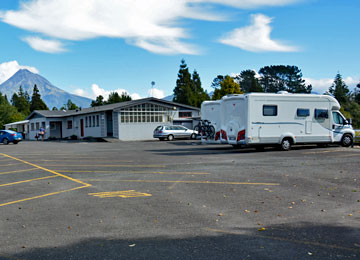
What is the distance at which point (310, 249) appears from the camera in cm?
480

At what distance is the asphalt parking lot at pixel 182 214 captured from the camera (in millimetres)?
4852

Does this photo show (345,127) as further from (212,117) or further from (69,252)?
(69,252)

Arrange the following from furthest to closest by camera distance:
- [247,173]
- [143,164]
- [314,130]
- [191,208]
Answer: [314,130] → [143,164] → [247,173] → [191,208]

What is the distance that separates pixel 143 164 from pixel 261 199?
7264 mm

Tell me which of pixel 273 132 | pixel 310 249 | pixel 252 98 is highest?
pixel 252 98

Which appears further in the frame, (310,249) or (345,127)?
(345,127)

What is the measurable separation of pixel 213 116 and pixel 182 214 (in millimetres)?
15974

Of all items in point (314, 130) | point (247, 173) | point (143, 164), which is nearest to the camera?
point (247, 173)

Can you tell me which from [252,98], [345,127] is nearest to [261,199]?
[252,98]

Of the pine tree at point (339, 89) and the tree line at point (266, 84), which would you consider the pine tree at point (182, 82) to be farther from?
the pine tree at point (339, 89)

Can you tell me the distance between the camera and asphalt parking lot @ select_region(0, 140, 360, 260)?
4.85 m

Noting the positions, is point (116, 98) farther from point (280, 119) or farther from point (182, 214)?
point (182, 214)

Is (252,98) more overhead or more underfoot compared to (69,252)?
more overhead

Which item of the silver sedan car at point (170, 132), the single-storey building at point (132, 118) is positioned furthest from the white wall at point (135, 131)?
the silver sedan car at point (170, 132)
